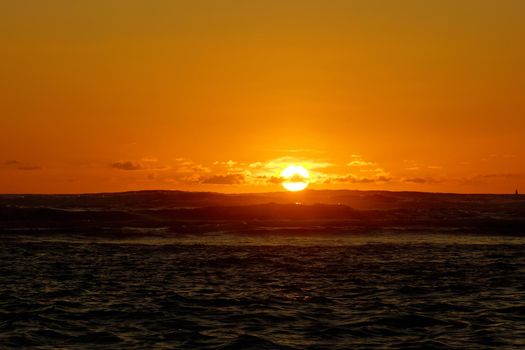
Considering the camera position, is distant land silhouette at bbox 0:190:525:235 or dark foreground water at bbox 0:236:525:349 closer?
dark foreground water at bbox 0:236:525:349

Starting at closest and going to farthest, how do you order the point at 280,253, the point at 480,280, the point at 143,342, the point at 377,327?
1. the point at 143,342
2. the point at 377,327
3. the point at 480,280
4. the point at 280,253

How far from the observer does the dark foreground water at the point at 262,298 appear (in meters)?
19.9

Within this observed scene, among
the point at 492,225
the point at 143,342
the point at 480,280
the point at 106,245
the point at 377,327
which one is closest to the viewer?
the point at 143,342

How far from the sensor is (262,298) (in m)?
26.3

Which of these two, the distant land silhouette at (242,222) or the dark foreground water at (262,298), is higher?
the distant land silhouette at (242,222)

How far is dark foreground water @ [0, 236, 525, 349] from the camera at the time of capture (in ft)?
65.2

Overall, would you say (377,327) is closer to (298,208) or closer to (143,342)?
(143,342)

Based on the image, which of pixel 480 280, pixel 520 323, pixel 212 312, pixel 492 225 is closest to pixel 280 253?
pixel 480 280

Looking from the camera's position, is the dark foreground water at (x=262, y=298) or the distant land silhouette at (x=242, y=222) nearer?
the dark foreground water at (x=262, y=298)

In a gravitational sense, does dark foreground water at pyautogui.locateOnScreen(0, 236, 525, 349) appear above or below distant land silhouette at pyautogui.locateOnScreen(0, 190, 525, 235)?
below

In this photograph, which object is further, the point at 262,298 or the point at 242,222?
the point at 242,222

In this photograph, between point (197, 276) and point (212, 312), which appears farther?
point (197, 276)

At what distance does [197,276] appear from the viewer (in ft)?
106

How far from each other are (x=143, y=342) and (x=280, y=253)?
2487cm
